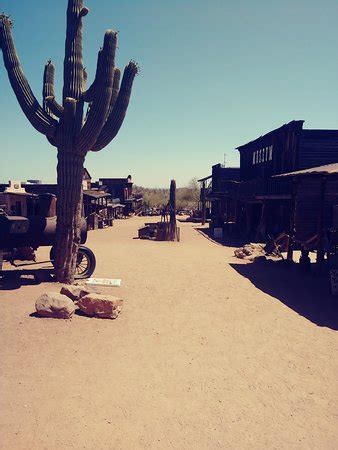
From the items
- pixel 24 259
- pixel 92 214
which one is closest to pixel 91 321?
pixel 24 259

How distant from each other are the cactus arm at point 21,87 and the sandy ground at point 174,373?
4.44 m

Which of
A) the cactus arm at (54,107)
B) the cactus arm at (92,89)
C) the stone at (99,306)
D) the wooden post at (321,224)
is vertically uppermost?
the cactus arm at (92,89)

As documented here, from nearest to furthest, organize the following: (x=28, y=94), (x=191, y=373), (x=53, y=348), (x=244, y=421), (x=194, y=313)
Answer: (x=244, y=421)
(x=191, y=373)
(x=53, y=348)
(x=194, y=313)
(x=28, y=94)

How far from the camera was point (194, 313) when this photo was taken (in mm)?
7582

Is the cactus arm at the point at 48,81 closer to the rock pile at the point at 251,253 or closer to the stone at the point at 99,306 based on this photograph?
the stone at the point at 99,306

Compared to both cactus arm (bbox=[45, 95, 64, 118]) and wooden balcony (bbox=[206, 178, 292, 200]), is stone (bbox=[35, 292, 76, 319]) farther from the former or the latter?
wooden balcony (bbox=[206, 178, 292, 200])

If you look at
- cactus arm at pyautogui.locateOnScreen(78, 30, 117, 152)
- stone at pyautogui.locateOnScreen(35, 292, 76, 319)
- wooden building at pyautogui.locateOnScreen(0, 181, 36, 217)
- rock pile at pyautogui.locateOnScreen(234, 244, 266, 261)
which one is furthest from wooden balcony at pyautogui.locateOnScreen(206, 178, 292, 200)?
wooden building at pyautogui.locateOnScreen(0, 181, 36, 217)

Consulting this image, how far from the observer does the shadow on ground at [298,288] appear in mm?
7741

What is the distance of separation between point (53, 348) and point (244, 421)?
324 cm

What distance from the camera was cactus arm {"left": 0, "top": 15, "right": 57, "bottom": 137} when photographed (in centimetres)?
903

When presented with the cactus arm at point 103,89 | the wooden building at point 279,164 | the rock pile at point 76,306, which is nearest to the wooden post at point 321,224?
the wooden building at point 279,164

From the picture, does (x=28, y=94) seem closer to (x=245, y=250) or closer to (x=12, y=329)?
(x=12, y=329)

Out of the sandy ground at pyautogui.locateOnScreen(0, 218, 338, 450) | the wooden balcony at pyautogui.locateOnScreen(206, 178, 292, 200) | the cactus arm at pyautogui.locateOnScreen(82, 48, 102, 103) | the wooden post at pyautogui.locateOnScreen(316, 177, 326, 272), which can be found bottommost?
the sandy ground at pyautogui.locateOnScreen(0, 218, 338, 450)

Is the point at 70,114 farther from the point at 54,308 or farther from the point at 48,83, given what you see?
the point at 54,308
